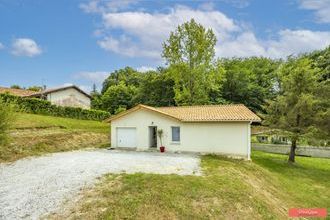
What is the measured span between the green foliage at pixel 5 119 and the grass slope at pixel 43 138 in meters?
0.78

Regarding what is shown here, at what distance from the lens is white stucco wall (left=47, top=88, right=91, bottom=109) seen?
4200cm

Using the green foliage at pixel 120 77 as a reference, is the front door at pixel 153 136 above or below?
below

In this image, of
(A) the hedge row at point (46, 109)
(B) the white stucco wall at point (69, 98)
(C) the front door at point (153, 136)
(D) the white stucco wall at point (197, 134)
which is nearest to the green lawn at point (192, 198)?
(D) the white stucco wall at point (197, 134)

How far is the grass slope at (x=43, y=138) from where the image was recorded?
20141 millimetres

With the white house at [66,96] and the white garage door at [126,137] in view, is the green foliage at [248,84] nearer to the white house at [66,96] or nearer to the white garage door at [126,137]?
the white house at [66,96]

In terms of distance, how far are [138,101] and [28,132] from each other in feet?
102

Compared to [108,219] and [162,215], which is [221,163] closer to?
[162,215]

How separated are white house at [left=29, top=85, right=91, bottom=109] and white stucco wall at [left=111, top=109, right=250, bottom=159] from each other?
1913cm

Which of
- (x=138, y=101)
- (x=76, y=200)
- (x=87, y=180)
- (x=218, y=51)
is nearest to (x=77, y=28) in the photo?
(x=87, y=180)

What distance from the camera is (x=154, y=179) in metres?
13.5

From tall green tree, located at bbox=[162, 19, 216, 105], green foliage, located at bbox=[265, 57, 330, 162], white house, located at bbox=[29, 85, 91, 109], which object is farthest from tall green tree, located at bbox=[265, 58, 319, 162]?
white house, located at bbox=[29, 85, 91, 109]

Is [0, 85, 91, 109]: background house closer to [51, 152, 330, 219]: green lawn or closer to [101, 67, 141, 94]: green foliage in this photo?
[101, 67, 141, 94]: green foliage

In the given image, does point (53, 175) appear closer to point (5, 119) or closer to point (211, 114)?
point (5, 119)

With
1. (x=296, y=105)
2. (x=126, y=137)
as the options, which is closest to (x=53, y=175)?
(x=126, y=137)
